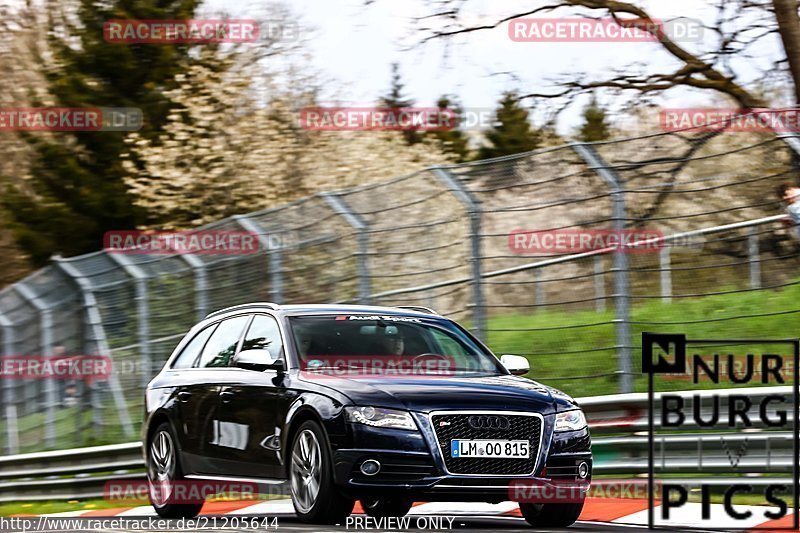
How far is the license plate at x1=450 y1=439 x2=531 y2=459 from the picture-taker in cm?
878

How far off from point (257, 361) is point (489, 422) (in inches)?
63.8

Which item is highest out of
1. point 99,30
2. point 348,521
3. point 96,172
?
point 99,30

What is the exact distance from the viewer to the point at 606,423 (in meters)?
11.2

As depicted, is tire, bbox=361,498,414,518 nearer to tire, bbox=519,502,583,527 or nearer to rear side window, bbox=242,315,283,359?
tire, bbox=519,502,583,527

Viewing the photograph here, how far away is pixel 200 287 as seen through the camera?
17.0 m

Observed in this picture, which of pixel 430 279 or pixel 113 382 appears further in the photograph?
pixel 113 382

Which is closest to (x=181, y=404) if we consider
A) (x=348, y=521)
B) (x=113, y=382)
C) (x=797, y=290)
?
(x=348, y=521)

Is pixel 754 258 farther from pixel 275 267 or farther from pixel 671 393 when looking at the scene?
pixel 275 267

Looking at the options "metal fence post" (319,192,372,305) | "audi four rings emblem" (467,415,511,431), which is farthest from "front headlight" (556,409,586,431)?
"metal fence post" (319,192,372,305)

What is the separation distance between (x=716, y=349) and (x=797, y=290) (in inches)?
32.7

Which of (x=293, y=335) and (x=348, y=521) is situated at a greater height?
(x=293, y=335)

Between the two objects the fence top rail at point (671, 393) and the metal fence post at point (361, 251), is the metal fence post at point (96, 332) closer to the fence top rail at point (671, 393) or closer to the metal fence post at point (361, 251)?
the metal fence post at point (361, 251)

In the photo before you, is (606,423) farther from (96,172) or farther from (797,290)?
(96,172)

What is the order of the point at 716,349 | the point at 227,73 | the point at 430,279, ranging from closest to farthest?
the point at 716,349 < the point at 430,279 < the point at 227,73
